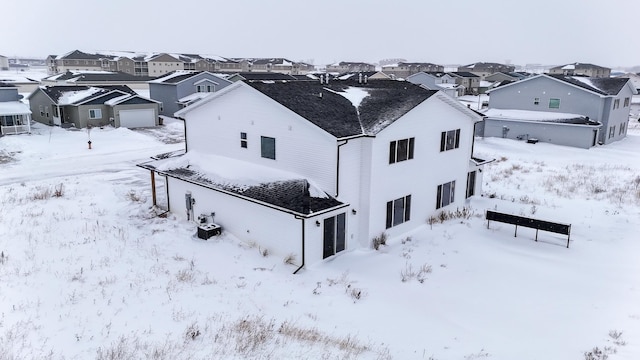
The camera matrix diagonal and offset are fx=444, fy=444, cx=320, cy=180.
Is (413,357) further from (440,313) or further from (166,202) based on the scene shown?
(166,202)

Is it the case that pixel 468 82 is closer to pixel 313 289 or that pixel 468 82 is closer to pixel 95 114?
pixel 95 114

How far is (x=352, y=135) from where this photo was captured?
17.4 meters

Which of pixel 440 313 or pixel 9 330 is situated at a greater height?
pixel 9 330

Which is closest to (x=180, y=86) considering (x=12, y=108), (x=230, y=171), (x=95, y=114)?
(x=95, y=114)

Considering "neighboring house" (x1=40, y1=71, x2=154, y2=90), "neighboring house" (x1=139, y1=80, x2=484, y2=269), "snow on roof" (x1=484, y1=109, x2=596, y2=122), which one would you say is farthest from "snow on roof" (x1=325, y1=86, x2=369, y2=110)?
"neighboring house" (x1=40, y1=71, x2=154, y2=90)

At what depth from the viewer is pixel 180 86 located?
57156 mm

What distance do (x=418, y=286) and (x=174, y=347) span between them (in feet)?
27.2

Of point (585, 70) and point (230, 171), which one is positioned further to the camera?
point (585, 70)

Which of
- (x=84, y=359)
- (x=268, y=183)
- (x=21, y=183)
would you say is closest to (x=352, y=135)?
(x=268, y=183)

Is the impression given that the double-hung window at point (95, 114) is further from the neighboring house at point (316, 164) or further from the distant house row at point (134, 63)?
the distant house row at point (134, 63)


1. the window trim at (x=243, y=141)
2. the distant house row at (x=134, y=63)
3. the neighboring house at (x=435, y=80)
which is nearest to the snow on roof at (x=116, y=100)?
the window trim at (x=243, y=141)

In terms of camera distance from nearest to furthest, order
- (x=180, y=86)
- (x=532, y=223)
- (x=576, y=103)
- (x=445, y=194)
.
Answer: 1. (x=532, y=223)
2. (x=445, y=194)
3. (x=576, y=103)
4. (x=180, y=86)

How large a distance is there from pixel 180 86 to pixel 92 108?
12.1 m

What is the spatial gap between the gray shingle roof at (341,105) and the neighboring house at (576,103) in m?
30.8
